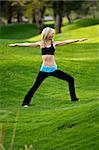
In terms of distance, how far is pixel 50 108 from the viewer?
888cm

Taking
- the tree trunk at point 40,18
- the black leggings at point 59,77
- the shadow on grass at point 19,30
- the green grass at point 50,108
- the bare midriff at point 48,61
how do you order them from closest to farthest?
the green grass at point 50,108
the bare midriff at point 48,61
the black leggings at point 59,77
the tree trunk at point 40,18
the shadow on grass at point 19,30

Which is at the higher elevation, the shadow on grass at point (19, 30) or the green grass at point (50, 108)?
the green grass at point (50, 108)

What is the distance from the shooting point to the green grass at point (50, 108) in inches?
299

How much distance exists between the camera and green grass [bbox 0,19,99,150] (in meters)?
7.58

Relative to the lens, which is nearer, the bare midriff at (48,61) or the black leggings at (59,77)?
the bare midriff at (48,61)

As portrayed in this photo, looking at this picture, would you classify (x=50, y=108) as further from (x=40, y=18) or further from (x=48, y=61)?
(x=40, y=18)

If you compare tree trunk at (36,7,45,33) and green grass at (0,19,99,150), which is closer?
green grass at (0,19,99,150)

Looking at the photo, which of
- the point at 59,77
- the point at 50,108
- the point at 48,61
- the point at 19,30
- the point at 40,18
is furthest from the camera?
the point at 19,30

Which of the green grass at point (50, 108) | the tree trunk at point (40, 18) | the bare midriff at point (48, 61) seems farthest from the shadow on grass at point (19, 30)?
the bare midriff at point (48, 61)

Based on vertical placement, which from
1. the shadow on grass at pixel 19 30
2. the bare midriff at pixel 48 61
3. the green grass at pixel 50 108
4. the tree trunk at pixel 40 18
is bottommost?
the shadow on grass at pixel 19 30

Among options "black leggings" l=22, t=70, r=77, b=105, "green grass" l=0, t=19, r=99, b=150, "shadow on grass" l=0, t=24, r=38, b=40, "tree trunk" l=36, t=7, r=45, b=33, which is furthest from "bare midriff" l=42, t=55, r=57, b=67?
"shadow on grass" l=0, t=24, r=38, b=40

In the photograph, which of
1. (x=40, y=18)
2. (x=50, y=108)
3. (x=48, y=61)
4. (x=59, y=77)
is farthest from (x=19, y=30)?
(x=48, y=61)

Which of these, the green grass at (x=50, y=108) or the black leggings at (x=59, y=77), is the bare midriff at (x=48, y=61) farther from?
the green grass at (x=50, y=108)

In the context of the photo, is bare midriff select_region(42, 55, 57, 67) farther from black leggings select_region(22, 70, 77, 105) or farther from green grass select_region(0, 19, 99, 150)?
green grass select_region(0, 19, 99, 150)
